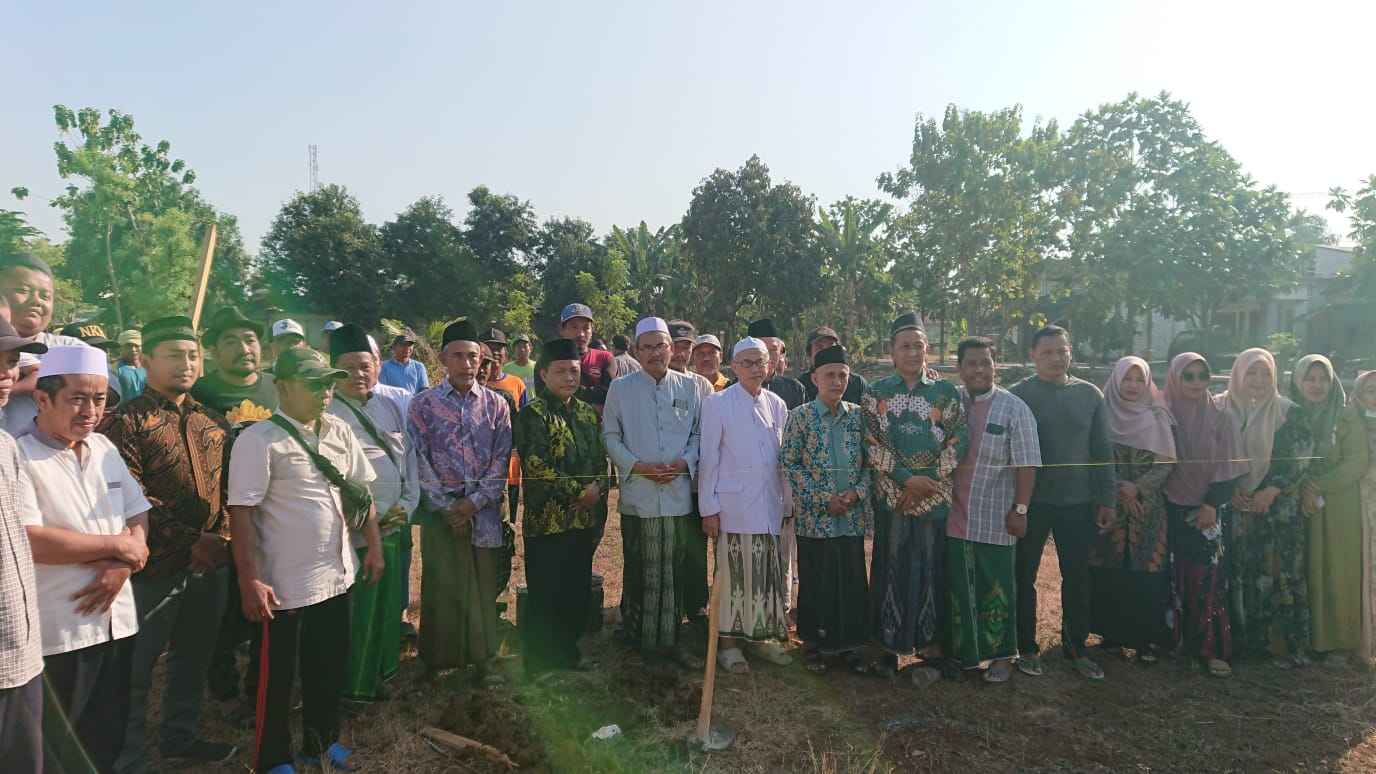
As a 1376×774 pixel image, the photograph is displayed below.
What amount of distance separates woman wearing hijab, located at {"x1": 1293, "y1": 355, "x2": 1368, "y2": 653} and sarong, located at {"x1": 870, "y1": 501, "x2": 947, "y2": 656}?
218cm

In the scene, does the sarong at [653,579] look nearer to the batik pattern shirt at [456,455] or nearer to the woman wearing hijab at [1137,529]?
the batik pattern shirt at [456,455]

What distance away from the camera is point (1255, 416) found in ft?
15.1

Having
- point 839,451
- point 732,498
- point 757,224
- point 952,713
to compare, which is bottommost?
point 952,713

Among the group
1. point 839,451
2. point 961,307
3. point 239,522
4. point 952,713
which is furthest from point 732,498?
point 961,307

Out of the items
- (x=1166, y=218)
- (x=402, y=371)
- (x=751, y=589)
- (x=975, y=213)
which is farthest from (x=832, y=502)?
(x=1166, y=218)

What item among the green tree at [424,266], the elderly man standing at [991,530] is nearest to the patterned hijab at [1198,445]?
the elderly man standing at [991,530]

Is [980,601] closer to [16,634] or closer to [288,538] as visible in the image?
[288,538]

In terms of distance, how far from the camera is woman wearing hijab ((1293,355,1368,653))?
4.51 m

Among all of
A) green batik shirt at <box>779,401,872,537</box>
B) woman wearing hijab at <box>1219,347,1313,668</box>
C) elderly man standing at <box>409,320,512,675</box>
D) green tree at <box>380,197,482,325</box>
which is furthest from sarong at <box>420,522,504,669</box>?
green tree at <box>380,197,482,325</box>

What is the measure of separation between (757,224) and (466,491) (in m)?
22.6

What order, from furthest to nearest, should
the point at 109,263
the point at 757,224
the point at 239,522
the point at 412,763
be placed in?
1. the point at 757,224
2. the point at 109,263
3. the point at 412,763
4. the point at 239,522

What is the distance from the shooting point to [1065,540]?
443 cm

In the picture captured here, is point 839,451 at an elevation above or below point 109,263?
below

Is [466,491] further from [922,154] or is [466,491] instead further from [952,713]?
[922,154]
